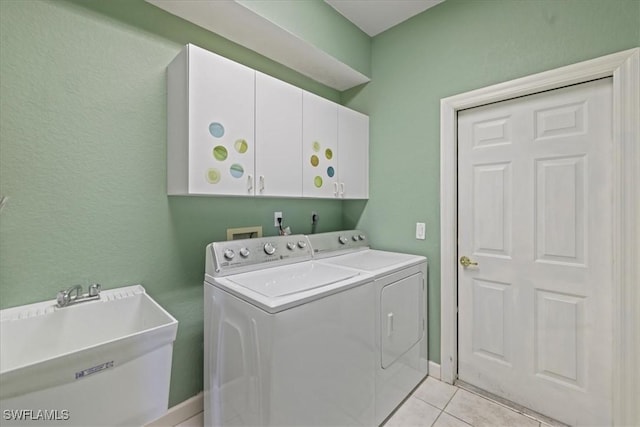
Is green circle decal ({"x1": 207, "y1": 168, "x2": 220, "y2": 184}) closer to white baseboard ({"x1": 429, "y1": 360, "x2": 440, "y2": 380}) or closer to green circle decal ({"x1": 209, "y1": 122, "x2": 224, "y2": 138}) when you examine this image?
green circle decal ({"x1": 209, "y1": 122, "x2": 224, "y2": 138})

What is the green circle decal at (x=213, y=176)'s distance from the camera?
1.49 meters

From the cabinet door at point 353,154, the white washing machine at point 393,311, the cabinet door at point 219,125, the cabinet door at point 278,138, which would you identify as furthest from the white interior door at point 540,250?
the cabinet door at point 219,125

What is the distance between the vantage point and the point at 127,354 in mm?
1037

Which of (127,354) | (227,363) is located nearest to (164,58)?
(127,354)

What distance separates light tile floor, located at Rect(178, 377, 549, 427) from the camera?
5.55 feet

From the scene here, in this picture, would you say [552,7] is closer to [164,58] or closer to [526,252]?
[526,252]

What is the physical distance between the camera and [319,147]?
208 centimetres

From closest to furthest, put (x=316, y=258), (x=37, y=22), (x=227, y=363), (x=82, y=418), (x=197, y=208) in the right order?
(x=82, y=418), (x=37, y=22), (x=227, y=363), (x=197, y=208), (x=316, y=258)

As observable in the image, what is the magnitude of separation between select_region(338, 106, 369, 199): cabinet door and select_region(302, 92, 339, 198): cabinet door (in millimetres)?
74

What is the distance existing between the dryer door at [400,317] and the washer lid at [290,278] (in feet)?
1.05

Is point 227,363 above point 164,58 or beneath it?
beneath

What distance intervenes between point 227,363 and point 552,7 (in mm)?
2727

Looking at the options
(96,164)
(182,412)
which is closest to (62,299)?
(96,164)

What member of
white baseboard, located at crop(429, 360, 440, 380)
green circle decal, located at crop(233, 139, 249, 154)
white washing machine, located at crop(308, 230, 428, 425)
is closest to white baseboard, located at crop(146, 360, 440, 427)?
white washing machine, located at crop(308, 230, 428, 425)
